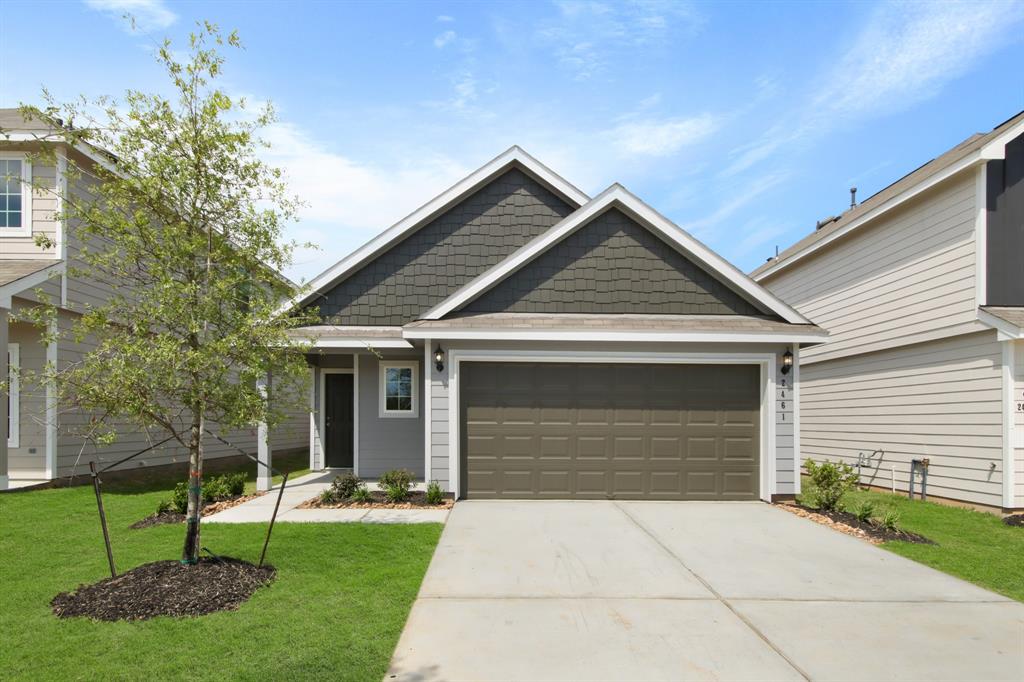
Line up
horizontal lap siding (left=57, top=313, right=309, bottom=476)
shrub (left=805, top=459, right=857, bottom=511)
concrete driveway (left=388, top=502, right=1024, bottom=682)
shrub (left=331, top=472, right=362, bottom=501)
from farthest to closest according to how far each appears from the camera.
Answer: horizontal lap siding (left=57, top=313, right=309, bottom=476), shrub (left=331, top=472, right=362, bottom=501), shrub (left=805, top=459, right=857, bottom=511), concrete driveway (left=388, top=502, right=1024, bottom=682)

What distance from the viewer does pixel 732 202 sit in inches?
757

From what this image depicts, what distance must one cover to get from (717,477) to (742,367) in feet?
6.35

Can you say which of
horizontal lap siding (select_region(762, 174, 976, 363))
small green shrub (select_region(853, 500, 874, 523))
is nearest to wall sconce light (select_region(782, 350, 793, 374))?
small green shrub (select_region(853, 500, 874, 523))

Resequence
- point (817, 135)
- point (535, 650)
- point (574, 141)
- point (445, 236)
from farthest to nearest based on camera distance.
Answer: point (574, 141), point (817, 135), point (445, 236), point (535, 650)

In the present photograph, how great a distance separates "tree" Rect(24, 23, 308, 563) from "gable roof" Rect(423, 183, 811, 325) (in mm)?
4463

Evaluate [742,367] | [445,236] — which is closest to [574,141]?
[445,236]

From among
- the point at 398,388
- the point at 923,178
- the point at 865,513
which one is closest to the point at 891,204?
the point at 923,178

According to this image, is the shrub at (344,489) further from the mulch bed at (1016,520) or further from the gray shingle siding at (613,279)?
the mulch bed at (1016,520)

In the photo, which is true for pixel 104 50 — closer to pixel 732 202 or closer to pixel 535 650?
pixel 535 650

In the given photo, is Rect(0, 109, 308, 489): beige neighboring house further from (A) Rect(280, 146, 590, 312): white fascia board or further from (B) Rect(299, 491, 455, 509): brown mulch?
(A) Rect(280, 146, 590, 312): white fascia board

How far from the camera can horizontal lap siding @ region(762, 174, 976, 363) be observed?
34.3 feet

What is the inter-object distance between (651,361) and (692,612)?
18.0 feet

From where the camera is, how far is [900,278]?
479 inches

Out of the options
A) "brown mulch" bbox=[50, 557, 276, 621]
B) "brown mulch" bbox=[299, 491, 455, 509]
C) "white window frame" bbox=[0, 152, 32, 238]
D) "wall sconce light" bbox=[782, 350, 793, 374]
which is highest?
"white window frame" bbox=[0, 152, 32, 238]
